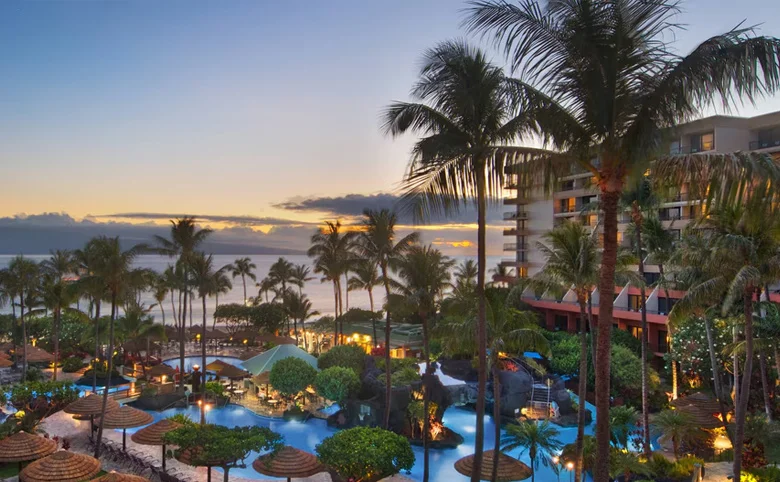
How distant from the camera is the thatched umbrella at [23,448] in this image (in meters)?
18.3

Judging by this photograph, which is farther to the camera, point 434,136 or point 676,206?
point 676,206

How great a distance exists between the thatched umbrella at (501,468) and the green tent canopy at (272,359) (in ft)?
51.8

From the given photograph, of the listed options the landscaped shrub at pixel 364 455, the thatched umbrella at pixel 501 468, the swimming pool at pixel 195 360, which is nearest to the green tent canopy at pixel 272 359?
the swimming pool at pixel 195 360

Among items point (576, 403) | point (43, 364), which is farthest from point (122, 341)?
point (576, 403)

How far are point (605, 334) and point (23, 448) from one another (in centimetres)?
1877

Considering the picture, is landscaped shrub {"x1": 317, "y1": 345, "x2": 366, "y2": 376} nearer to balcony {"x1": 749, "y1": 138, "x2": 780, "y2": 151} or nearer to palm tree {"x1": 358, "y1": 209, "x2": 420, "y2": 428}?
palm tree {"x1": 358, "y1": 209, "x2": 420, "y2": 428}

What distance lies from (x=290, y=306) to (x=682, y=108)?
48.2 metres

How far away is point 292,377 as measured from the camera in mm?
29844

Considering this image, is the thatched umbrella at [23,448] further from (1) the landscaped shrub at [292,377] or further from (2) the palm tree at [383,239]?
(2) the palm tree at [383,239]

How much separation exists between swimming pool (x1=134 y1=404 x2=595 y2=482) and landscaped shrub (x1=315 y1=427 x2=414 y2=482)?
17.5ft

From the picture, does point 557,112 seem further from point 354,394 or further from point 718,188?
point 354,394

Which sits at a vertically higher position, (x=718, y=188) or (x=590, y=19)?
(x=590, y=19)

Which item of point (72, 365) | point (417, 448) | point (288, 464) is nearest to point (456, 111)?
point (288, 464)

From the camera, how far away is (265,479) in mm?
21594
